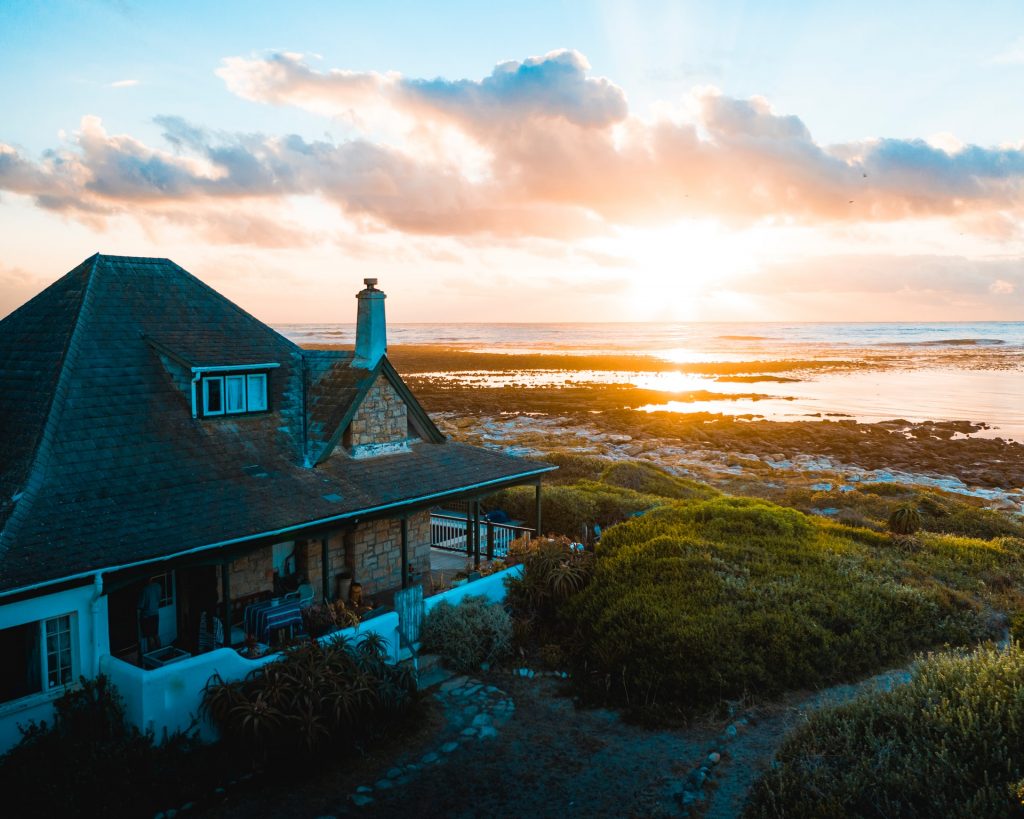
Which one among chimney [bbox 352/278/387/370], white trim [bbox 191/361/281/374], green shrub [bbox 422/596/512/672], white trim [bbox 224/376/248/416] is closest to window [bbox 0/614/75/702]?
white trim [bbox 191/361/281/374]

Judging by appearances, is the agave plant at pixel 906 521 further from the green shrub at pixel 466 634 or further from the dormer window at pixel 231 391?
the dormer window at pixel 231 391

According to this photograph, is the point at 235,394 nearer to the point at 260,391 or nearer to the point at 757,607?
the point at 260,391

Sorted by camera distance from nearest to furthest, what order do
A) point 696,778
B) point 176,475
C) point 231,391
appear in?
point 696,778 < point 176,475 < point 231,391

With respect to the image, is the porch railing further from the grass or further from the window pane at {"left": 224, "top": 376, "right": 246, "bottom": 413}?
the window pane at {"left": 224, "top": 376, "right": 246, "bottom": 413}

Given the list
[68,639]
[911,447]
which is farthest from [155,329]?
[911,447]

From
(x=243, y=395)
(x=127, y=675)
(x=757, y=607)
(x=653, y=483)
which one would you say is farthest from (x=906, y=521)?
(x=127, y=675)

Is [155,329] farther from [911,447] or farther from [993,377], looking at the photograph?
[993,377]

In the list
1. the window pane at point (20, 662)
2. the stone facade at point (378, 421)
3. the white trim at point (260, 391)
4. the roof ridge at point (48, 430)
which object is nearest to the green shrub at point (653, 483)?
the stone facade at point (378, 421)
